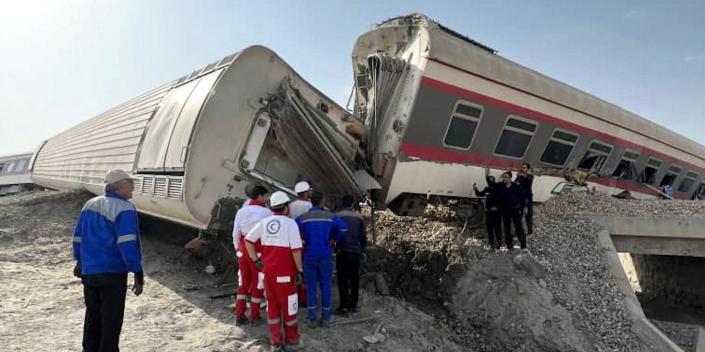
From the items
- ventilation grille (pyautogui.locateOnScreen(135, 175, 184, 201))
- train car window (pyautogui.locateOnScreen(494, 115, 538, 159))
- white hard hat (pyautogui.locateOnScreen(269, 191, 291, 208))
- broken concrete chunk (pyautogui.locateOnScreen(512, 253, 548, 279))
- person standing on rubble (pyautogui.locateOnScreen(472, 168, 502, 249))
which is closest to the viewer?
white hard hat (pyautogui.locateOnScreen(269, 191, 291, 208))

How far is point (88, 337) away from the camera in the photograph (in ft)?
12.1

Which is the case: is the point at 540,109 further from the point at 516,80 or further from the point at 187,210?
the point at 187,210

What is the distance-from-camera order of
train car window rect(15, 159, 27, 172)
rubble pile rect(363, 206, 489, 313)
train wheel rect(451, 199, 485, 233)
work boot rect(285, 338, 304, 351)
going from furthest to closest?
train car window rect(15, 159, 27, 172)
train wheel rect(451, 199, 485, 233)
rubble pile rect(363, 206, 489, 313)
work boot rect(285, 338, 304, 351)

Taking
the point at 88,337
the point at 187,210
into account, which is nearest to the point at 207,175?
the point at 187,210

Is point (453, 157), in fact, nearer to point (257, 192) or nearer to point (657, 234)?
point (257, 192)

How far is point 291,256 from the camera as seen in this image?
436 cm

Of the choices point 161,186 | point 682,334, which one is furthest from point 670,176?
point 161,186

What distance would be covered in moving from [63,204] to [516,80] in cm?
1136

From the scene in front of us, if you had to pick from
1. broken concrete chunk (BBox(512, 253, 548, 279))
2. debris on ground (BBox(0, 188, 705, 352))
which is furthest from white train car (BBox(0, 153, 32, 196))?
broken concrete chunk (BBox(512, 253, 548, 279))

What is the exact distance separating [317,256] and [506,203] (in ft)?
12.1

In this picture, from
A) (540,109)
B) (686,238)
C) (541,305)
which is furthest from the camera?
(686,238)

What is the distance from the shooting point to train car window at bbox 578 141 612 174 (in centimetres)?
998

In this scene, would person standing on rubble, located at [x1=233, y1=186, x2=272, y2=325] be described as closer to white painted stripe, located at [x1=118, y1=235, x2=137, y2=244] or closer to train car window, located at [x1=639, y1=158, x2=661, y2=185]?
white painted stripe, located at [x1=118, y1=235, x2=137, y2=244]

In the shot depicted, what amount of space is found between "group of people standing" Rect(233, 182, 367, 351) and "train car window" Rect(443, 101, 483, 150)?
8.65ft
